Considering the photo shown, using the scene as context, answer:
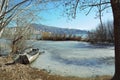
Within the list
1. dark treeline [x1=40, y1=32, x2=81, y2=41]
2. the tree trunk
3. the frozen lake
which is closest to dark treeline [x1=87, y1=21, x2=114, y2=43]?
dark treeline [x1=40, y1=32, x2=81, y2=41]

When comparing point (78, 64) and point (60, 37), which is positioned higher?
point (60, 37)

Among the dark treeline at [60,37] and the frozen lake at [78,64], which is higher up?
the dark treeline at [60,37]

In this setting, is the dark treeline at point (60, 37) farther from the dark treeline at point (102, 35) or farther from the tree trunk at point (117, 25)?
the tree trunk at point (117, 25)

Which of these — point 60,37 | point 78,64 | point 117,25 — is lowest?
point 78,64

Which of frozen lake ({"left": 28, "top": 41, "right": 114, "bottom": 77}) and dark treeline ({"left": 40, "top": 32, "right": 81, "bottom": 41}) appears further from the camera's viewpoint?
dark treeline ({"left": 40, "top": 32, "right": 81, "bottom": 41})

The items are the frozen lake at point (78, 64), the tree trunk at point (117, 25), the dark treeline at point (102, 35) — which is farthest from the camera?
the dark treeline at point (102, 35)

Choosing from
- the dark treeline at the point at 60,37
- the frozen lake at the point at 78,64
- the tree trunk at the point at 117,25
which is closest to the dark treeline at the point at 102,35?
the dark treeline at the point at 60,37

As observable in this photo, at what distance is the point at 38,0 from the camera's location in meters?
10.7

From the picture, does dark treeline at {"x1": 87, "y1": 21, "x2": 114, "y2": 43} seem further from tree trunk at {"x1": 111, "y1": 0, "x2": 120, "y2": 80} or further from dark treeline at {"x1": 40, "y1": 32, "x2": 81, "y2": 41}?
tree trunk at {"x1": 111, "y1": 0, "x2": 120, "y2": 80}

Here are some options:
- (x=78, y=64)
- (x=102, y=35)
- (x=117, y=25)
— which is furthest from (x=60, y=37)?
(x=117, y=25)

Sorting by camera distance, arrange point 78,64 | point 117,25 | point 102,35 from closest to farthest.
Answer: point 117,25, point 78,64, point 102,35

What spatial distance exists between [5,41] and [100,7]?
1521cm

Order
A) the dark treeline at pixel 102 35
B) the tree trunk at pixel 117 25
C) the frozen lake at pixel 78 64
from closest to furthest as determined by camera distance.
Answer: the tree trunk at pixel 117 25
the frozen lake at pixel 78 64
the dark treeline at pixel 102 35

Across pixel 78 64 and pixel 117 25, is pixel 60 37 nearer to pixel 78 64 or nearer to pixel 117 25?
pixel 78 64
